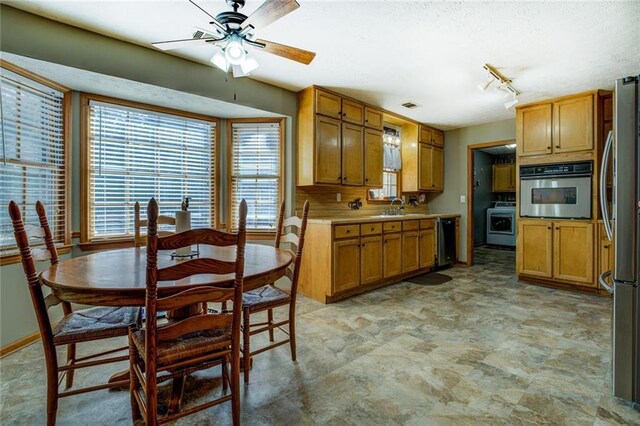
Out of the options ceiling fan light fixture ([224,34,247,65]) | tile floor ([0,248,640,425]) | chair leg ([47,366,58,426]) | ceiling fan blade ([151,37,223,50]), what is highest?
ceiling fan blade ([151,37,223,50])

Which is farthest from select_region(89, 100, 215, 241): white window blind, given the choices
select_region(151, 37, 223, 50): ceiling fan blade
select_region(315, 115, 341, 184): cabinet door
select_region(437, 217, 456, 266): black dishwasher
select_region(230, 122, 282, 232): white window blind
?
select_region(437, 217, 456, 266): black dishwasher

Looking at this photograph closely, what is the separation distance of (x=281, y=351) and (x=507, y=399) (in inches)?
57.7

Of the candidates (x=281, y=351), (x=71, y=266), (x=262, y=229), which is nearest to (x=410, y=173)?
(x=262, y=229)

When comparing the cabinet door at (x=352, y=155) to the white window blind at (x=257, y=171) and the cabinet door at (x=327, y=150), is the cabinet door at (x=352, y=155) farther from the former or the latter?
the white window blind at (x=257, y=171)

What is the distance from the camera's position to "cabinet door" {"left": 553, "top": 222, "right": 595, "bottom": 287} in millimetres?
3705

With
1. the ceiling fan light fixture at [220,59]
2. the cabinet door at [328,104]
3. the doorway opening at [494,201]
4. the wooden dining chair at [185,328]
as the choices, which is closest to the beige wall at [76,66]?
the cabinet door at [328,104]

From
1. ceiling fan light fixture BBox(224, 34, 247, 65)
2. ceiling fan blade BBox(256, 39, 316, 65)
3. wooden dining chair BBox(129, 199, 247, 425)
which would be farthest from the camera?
ceiling fan blade BBox(256, 39, 316, 65)

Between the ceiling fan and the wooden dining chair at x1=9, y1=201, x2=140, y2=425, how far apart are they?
53.9 inches

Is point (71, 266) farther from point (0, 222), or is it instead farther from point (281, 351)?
point (281, 351)

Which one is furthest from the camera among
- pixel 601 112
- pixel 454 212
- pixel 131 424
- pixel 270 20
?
pixel 454 212

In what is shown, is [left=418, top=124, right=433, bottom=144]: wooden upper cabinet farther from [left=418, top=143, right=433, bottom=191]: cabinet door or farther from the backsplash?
the backsplash

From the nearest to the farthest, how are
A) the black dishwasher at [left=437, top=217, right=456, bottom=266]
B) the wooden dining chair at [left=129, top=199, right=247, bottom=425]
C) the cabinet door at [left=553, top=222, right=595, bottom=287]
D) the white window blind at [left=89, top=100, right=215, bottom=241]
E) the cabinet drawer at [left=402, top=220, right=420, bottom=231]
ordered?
the wooden dining chair at [left=129, top=199, right=247, bottom=425], the white window blind at [left=89, top=100, right=215, bottom=241], the cabinet door at [left=553, top=222, right=595, bottom=287], the cabinet drawer at [left=402, top=220, right=420, bottom=231], the black dishwasher at [left=437, top=217, right=456, bottom=266]

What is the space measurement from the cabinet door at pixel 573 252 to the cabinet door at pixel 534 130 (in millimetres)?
1034

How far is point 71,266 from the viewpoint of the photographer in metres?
1.65
